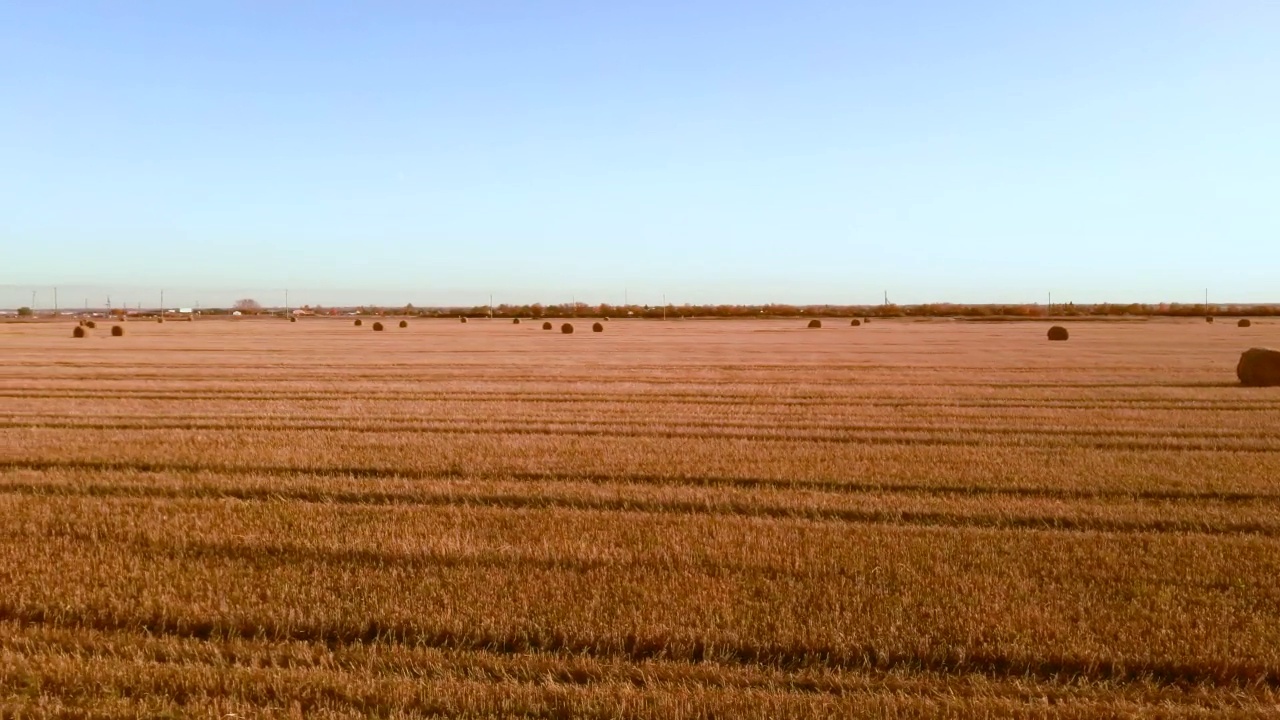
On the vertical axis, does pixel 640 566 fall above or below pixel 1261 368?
below

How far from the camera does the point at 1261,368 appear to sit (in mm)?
21688

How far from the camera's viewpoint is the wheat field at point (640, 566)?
4.91 m

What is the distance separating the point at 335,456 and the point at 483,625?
21.3 ft

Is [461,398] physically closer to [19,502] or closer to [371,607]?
[19,502]

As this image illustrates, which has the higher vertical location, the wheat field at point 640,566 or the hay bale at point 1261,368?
the hay bale at point 1261,368

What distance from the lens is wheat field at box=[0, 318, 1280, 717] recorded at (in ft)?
16.1

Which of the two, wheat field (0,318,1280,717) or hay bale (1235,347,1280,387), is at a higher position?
hay bale (1235,347,1280,387)

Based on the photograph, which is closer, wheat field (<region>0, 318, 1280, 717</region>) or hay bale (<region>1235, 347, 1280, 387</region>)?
wheat field (<region>0, 318, 1280, 717</region>)

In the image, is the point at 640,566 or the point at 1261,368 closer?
the point at 640,566

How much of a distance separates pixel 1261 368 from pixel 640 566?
70.4ft

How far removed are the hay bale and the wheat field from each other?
7676 mm

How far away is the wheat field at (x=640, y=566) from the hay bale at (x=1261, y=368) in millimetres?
7676

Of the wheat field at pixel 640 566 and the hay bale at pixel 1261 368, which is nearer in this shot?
the wheat field at pixel 640 566

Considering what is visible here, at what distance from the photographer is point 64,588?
20.9 feet
